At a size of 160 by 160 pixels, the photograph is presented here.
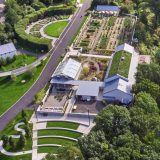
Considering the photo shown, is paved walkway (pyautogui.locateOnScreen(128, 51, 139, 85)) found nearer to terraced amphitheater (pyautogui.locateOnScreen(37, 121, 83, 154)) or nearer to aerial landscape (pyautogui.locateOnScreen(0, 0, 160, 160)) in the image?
aerial landscape (pyautogui.locateOnScreen(0, 0, 160, 160))

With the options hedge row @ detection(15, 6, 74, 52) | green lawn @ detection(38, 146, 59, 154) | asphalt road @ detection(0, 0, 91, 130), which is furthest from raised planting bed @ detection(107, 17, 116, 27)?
green lawn @ detection(38, 146, 59, 154)

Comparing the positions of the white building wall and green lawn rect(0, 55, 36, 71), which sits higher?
the white building wall

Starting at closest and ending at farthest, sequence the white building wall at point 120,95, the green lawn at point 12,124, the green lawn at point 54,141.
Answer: the green lawn at point 54,141 → the green lawn at point 12,124 → the white building wall at point 120,95

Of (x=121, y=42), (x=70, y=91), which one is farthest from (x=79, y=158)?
(x=121, y=42)

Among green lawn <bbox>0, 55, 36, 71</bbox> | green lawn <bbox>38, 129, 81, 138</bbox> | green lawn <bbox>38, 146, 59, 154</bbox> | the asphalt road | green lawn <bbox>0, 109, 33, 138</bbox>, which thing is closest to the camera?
green lawn <bbox>38, 146, 59, 154</bbox>

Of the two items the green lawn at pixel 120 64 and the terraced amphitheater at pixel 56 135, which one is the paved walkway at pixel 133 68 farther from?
the terraced amphitheater at pixel 56 135

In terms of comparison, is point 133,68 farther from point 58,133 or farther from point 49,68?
point 58,133

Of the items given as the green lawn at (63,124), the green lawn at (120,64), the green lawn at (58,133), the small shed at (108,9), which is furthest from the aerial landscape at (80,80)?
the small shed at (108,9)
